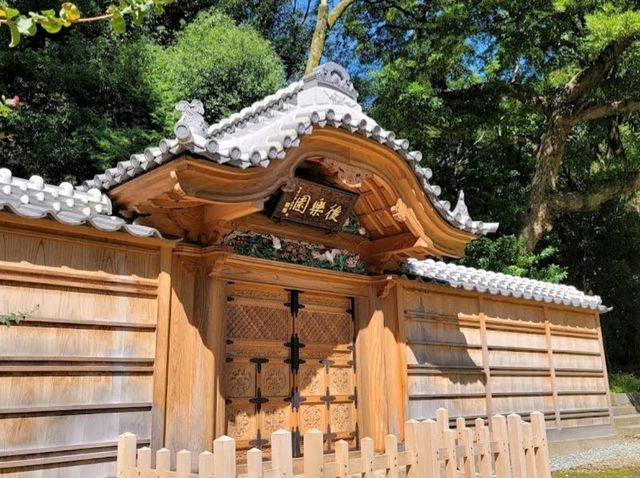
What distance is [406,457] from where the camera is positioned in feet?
11.9

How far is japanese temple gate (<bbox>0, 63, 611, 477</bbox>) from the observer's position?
507 centimetres

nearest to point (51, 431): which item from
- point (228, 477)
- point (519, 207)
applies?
point (228, 477)

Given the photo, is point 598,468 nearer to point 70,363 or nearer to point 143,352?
point 143,352

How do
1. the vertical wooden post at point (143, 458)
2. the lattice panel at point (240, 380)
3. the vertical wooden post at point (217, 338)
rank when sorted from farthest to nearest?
the lattice panel at point (240, 380) < the vertical wooden post at point (217, 338) < the vertical wooden post at point (143, 458)

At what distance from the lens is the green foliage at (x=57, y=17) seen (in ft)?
6.64

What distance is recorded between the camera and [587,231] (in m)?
20.2

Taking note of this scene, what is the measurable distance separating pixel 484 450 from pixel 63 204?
423cm

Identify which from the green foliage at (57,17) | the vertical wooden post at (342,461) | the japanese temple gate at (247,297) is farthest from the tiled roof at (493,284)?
the green foliage at (57,17)

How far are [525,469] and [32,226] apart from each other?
446 cm

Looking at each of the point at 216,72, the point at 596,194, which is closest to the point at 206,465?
the point at 216,72

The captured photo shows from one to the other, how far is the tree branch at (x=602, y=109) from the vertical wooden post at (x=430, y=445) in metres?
13.7

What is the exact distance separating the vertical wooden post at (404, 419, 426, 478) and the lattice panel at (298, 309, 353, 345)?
145 inches

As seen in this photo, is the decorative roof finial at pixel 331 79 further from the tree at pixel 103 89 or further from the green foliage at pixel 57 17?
the tree at pixel 103 89

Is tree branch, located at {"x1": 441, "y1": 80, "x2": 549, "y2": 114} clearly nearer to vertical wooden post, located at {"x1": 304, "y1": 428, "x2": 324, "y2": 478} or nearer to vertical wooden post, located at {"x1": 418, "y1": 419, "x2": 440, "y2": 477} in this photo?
vertical wooden post, located at {"x1": 418, "y1": 419, "x2": 440, "y2": 477}
